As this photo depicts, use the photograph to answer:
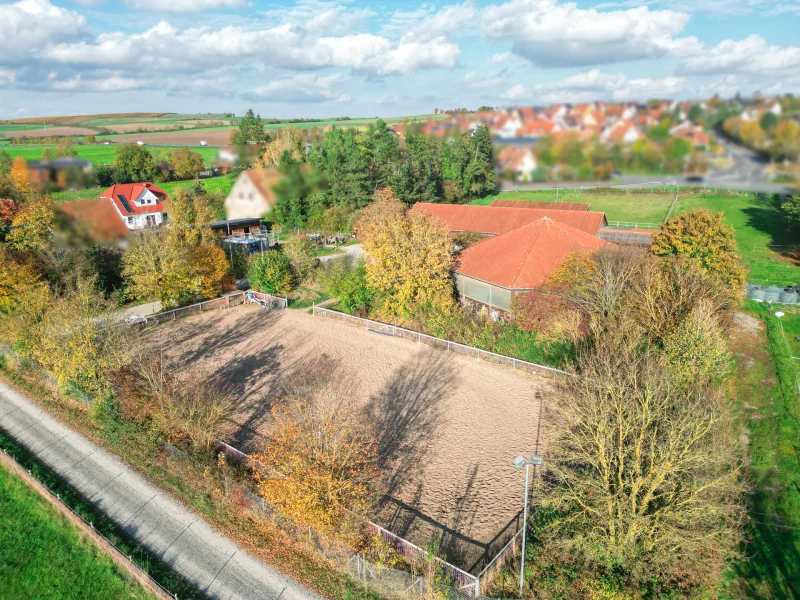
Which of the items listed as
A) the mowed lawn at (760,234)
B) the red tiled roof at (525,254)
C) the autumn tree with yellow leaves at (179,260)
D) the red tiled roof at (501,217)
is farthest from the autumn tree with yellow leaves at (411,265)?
the mowed lawn at (760,234)

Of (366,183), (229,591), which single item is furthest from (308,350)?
(366,183)

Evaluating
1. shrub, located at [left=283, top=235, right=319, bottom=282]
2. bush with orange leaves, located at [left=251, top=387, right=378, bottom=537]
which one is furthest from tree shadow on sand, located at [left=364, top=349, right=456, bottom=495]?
shrub, located at [left=283, top=235, right=319, bottom=282]

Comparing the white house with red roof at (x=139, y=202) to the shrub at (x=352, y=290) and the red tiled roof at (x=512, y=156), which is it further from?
the red tiled roof at (x=512, y=156)

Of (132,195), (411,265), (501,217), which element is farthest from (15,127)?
(501,217)

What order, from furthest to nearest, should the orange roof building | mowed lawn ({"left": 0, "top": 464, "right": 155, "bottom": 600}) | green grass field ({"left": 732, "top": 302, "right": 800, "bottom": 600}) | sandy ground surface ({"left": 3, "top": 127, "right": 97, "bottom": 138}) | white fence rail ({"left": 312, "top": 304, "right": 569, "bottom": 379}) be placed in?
sandy ground surface ({"left": 3, "top": 127, "right": 97, "bottom": 138})
the orange roof building
white fence rail ({"left": 312, "top": 304, "right": 569, "bottom": 379})
mowed lawn ({"left": 0, "top": 464, "right": 155, "bottom": 600})
green grass field ({"left": 732, "top": 302, "right": 800, "bottom": 600})

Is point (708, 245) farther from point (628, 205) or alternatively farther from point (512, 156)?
point (628, 205)

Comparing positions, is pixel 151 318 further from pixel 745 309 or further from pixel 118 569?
pixel 745 309

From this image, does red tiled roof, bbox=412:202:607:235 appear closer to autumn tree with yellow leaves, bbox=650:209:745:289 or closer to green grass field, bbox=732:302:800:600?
autumn tree with yellow leaves, bbox=650:209:745:289
